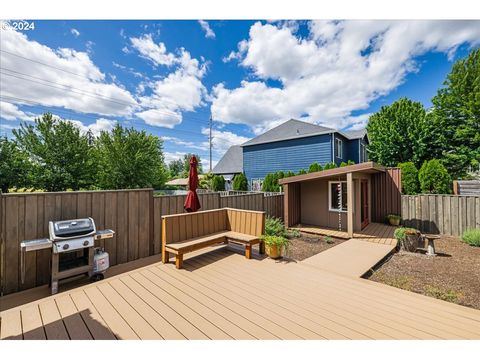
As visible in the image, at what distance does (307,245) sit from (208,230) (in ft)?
10.2

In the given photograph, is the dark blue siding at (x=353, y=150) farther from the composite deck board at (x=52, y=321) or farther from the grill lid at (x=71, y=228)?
the composite deck board at (x=52, y=321)

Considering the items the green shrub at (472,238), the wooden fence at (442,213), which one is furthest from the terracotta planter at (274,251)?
the wooden fence at (442,213)

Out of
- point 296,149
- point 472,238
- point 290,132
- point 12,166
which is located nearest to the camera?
point 472,238

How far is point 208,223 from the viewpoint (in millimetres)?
→ 4934

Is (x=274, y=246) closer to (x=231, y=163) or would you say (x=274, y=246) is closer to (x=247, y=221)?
(x=247, y=221)

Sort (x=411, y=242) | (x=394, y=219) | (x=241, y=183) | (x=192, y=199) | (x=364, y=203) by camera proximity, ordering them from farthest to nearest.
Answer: (x=241, y=183) < (x=364, y=203) < (x=394, y=219) < (x=411, y=242) < (x=192, y=199)

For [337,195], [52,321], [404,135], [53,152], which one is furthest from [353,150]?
[53,152]

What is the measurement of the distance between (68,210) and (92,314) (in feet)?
6.60

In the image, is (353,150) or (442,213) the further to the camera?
(353,150)

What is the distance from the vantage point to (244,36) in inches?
187

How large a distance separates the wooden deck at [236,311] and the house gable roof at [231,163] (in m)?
17.9

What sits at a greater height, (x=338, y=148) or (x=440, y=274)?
(x=338, y=148)
